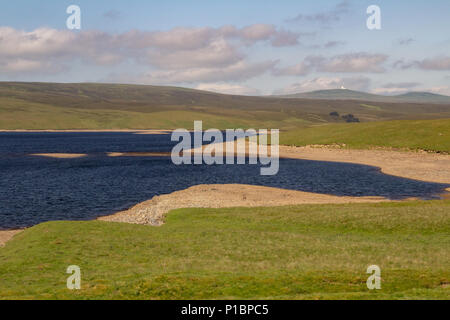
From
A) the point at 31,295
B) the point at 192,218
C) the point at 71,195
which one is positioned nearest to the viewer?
the point at 31,295

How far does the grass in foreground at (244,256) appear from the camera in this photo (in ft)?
72.7

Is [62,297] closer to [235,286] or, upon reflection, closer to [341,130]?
[235,286]

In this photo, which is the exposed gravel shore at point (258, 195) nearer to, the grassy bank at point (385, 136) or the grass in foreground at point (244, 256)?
the grass in foreground at point (244, 256)

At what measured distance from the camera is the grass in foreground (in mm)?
22156

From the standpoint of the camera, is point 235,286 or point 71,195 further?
point 71,195

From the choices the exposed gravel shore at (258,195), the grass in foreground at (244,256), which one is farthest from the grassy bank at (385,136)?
the grass in foreground at (244,256)

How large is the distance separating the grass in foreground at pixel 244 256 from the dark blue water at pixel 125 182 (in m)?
16.4

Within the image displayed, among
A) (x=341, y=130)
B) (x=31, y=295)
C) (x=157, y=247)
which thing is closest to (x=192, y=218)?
(x=157, y=247)

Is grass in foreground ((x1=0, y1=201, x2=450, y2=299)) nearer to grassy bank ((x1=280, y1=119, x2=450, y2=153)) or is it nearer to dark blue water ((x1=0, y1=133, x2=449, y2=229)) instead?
dark blue water ((x1=0, y1=133, x2=449, y2=229))

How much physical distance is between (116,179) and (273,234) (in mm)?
52918

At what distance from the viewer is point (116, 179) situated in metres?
85.1

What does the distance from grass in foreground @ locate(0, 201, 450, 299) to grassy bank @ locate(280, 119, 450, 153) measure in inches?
3229

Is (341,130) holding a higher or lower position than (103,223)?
higher

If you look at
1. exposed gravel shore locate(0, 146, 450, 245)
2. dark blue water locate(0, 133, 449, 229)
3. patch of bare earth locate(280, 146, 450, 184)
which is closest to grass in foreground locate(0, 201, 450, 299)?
exposed gravel shore locate(0, 146, 450, 245)
